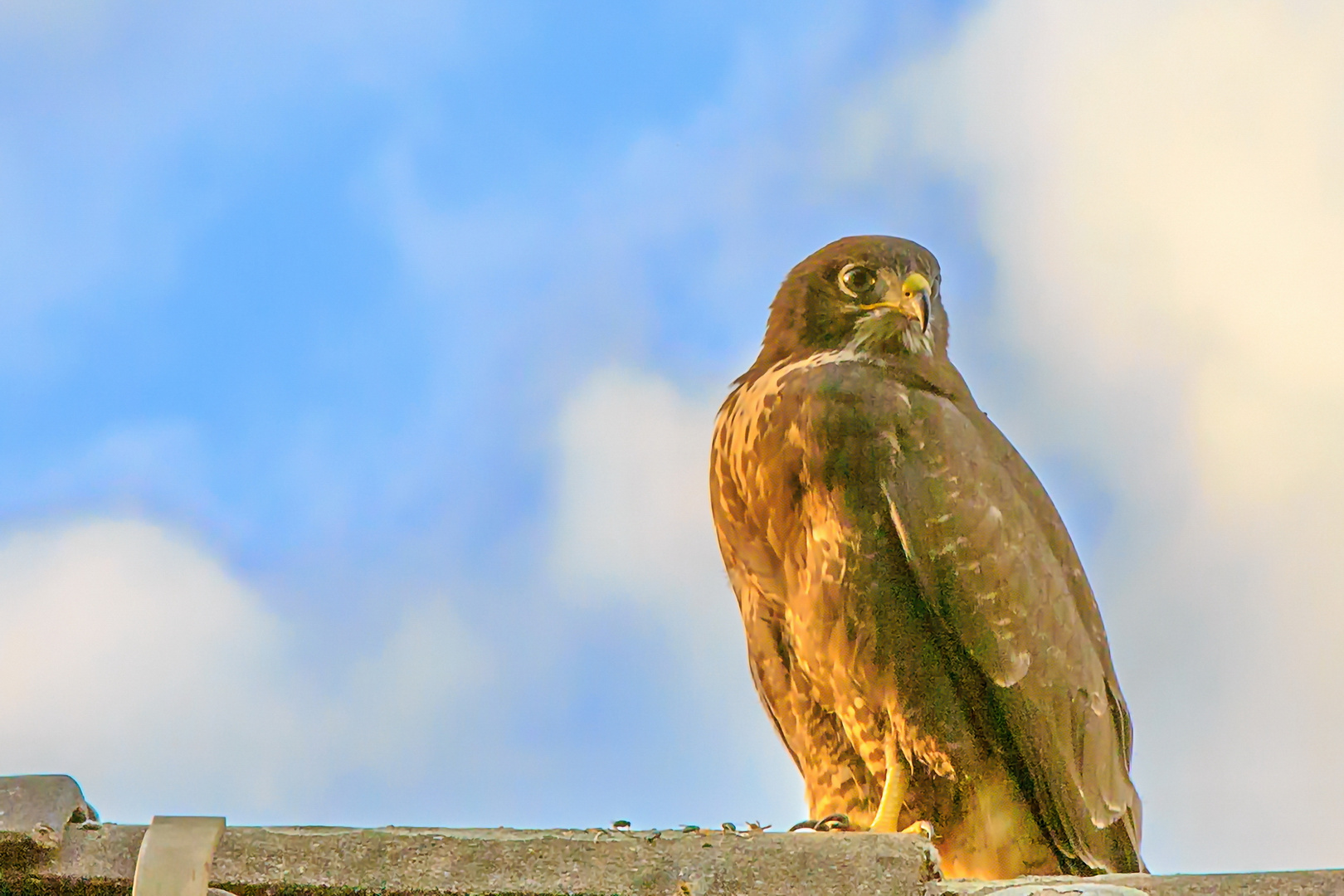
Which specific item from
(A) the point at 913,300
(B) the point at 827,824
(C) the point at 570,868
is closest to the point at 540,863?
(C) the point at 570,868

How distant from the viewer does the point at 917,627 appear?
3.60 metres

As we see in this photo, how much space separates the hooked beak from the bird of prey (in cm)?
1

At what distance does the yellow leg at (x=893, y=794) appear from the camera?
3.47 metres

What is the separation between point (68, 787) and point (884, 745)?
200 centimetres

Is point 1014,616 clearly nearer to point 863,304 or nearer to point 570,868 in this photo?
point 863,304

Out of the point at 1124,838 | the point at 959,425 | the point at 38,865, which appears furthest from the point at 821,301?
the point at 38,865

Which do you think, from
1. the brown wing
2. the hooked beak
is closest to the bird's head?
the hooked beak

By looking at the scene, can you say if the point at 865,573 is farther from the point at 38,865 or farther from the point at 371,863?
the point at 38,865

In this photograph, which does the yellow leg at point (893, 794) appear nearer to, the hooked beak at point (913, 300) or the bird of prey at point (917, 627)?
the bird of prey at point (917, 627)

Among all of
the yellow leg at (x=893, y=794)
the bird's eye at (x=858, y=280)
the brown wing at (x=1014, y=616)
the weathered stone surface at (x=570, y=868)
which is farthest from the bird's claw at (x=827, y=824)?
the bird's eye at (x=858, y=280)

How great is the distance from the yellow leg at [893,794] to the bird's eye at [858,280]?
1.25 metres

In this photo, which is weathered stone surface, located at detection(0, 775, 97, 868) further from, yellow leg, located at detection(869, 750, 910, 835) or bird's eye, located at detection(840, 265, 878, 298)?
bird's eye, located at detection(840, 265, 878, 298)

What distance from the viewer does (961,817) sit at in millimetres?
3547

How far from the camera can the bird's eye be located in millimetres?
4027
